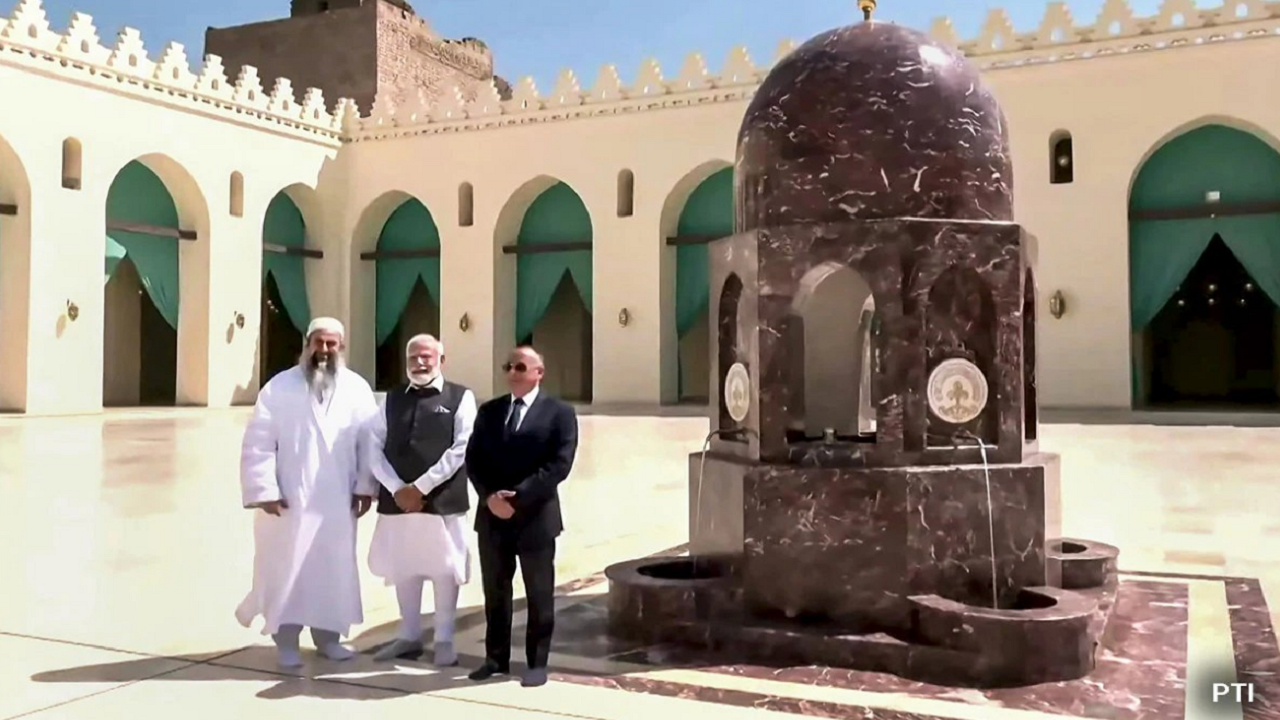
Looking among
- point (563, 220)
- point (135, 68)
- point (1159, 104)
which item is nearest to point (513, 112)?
point (563, 220)

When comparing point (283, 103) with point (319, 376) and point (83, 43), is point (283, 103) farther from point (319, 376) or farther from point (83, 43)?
point (319, 376)

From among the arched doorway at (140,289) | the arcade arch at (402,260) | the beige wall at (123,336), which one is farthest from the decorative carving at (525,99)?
the beige wall at (123,336)

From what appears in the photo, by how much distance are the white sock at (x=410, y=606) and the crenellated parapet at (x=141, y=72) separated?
51.7 feet

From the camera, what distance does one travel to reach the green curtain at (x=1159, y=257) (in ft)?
57.2

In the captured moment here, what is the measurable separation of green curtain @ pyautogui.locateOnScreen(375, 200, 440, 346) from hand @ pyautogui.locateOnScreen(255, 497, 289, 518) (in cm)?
1940

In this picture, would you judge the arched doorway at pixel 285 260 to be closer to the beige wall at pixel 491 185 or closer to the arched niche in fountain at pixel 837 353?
the beige wall at pixel 491 185

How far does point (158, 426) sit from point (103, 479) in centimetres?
673

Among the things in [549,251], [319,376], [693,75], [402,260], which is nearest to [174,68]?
[402,260]


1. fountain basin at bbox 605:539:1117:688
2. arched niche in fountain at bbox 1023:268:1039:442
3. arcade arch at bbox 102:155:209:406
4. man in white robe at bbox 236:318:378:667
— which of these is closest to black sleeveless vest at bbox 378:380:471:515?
man in white robe at bbox 236:318:378:667

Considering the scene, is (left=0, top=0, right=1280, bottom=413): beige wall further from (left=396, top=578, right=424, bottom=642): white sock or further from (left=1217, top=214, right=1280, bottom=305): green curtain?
(left=396, top=578, right=424, bottom=642): white sock

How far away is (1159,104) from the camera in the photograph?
16.9m

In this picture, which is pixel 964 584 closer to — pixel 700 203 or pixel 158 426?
pixel 158 426

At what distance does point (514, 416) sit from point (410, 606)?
0.89 m

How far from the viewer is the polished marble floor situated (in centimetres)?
352
